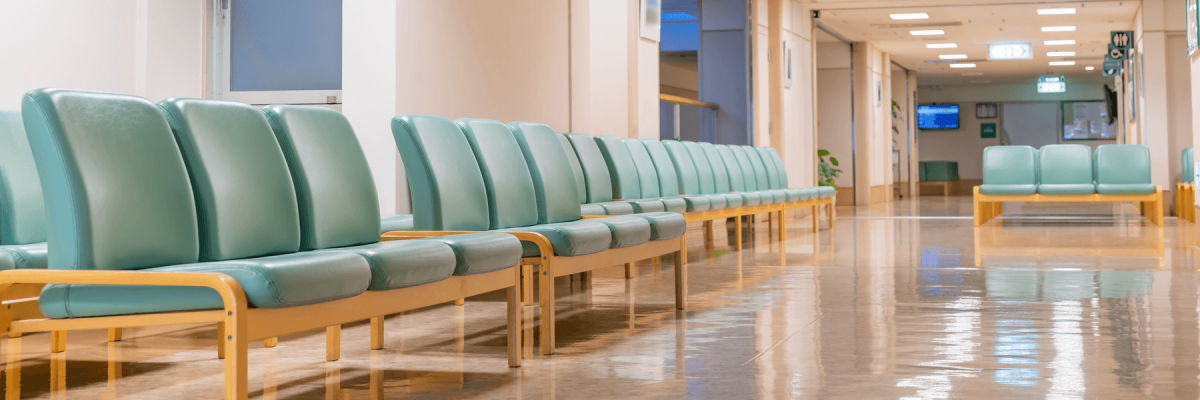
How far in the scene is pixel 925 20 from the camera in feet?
46.1

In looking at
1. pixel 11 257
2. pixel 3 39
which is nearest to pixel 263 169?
pixel 11 257

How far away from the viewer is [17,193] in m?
3.14

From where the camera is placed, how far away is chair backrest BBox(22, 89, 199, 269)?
1954mm

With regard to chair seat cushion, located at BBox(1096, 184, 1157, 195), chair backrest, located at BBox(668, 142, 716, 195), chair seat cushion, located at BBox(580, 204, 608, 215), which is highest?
chair backrest, located at BBox(668, 142, 716, 195)

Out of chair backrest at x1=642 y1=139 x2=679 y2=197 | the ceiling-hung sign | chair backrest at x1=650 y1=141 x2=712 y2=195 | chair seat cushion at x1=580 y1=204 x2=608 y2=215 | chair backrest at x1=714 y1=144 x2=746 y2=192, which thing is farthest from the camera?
the ceiling-hung sign

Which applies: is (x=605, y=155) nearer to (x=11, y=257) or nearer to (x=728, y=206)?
(x=728, y=206)

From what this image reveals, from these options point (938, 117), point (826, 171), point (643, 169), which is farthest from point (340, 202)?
point (938, 117)

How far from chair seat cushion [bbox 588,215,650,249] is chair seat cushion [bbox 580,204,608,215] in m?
0.85

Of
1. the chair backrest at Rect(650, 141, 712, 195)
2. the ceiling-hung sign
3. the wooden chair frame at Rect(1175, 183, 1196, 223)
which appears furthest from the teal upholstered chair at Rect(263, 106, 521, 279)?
the ceiling-hung sign

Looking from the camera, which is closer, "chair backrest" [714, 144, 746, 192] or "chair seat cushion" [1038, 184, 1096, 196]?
"chair backrest" [714, 144, 746, 192]

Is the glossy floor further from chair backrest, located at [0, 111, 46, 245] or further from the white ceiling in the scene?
the white ceiling

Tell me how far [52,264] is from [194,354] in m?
1.18

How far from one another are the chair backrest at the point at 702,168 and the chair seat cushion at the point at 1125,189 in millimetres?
4453

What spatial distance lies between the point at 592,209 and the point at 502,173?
1.25m
